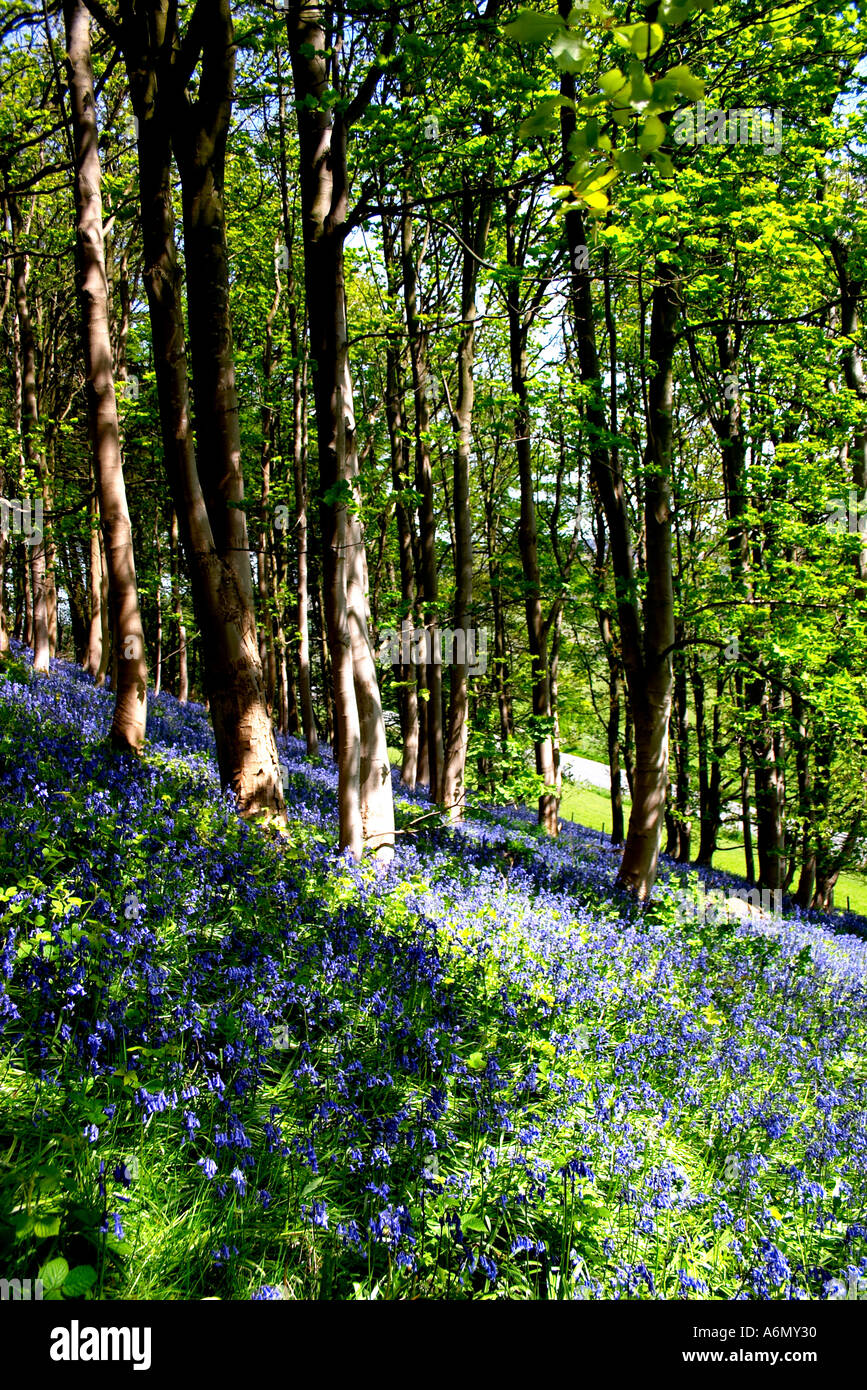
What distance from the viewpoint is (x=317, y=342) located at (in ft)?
20.7

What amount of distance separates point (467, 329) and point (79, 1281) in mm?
12438

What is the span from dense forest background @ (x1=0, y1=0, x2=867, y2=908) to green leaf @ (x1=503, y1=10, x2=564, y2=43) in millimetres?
10

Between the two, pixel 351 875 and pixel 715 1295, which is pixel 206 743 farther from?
pixel 715 1295

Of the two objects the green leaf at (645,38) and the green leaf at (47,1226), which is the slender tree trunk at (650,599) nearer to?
the green leaf at (645,38)

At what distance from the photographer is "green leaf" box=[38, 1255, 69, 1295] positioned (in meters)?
1.98

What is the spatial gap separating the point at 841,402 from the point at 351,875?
1066 centimetres

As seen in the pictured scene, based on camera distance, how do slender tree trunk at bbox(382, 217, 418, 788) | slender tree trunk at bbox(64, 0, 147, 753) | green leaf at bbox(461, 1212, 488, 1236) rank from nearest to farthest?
green leaf at bbox(461, 1212, 488, 1236)
slender tree trunk at bbox(64, 0, 147, 753)
slender tree trunk at bbox(382, 217, 418, 788)

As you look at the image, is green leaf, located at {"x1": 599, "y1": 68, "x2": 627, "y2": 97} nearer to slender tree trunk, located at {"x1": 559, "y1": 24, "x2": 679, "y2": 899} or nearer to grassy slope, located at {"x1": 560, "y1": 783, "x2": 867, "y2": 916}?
slender tree trunk, located at {"x1": 559, "y1": 24, "x2": 679, "y2": 899}

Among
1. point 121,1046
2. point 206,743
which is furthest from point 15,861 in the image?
point 206,743

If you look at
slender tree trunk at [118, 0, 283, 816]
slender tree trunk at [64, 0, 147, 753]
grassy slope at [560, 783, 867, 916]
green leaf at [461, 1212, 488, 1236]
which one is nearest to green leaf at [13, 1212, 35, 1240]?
green leaf at [461, 1212, 488, 1236]

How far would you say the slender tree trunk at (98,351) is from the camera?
752 centimetres

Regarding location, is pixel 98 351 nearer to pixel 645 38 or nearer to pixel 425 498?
pixel 425 498

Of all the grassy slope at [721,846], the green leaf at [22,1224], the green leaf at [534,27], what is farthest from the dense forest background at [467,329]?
the grassy slope at [721,846]

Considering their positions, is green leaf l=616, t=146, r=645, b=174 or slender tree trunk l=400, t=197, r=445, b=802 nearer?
green leaf l=616, t=146, r=645, b=174
